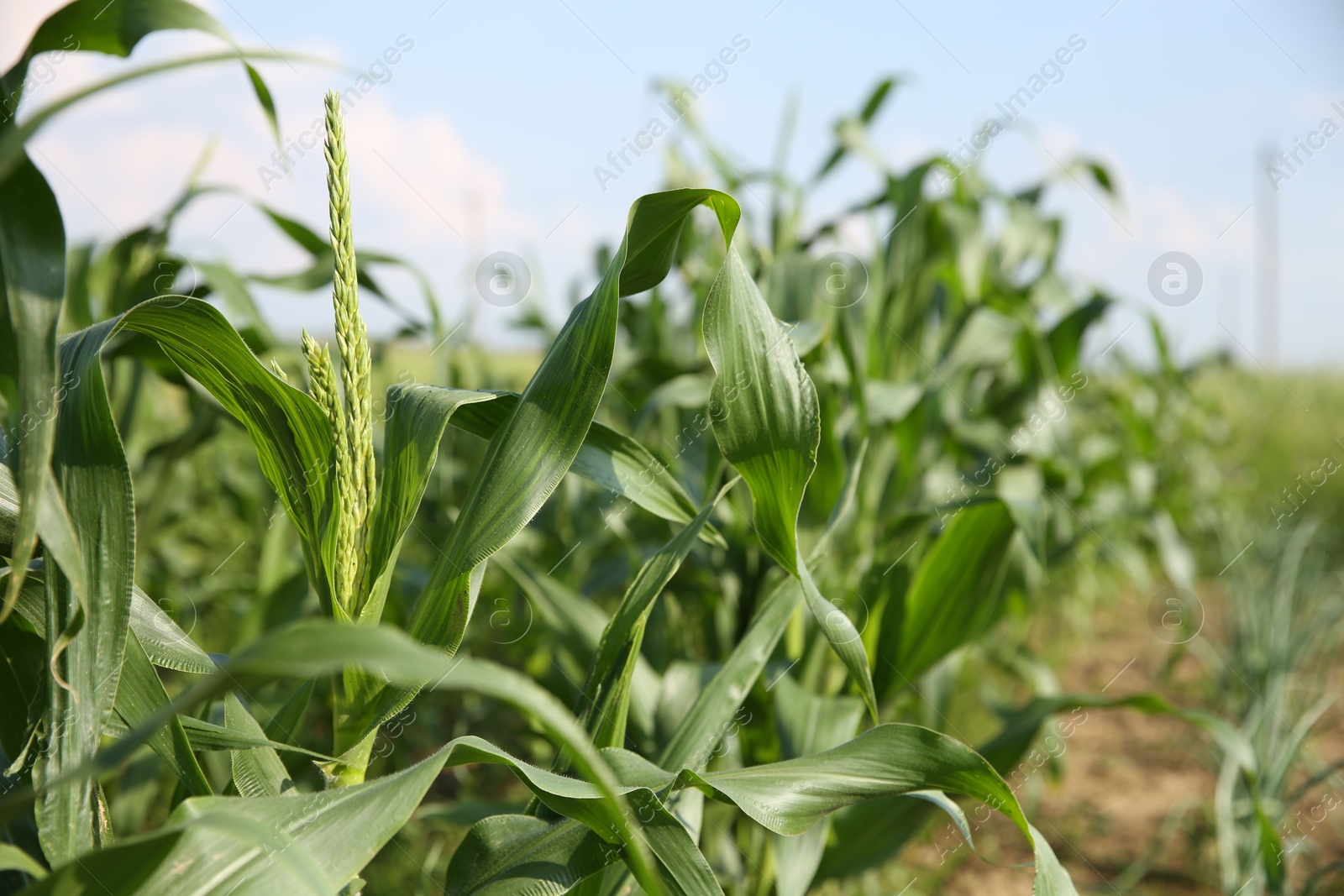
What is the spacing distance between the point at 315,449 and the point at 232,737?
0.56 ft

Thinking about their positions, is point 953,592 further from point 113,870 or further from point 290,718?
point 113,870

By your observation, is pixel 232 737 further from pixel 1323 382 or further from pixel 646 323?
pixel 1323 382

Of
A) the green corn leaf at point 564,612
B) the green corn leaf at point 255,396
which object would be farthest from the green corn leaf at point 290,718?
the green corn leaf at point 564,612

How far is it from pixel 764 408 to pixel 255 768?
0.39 meters

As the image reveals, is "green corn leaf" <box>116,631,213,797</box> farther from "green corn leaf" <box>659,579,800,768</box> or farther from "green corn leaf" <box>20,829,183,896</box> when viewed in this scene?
"green corn leaf" <box>659,579,800,768</box>

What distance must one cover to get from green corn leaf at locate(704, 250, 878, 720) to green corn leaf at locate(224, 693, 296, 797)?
0.34m

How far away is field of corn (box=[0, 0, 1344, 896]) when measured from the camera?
0.41 metres

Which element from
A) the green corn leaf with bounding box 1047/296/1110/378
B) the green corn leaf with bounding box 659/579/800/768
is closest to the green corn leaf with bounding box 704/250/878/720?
the green corn leaf with bounding box 659/579/800/768

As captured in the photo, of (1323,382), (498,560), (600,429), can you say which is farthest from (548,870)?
(1323,382)

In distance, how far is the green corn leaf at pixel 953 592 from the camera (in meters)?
0.94

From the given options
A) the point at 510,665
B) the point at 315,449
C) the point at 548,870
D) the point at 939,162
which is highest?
the point at 939,162

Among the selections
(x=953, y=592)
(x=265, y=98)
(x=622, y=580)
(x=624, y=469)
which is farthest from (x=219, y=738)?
(x=622, y=580)

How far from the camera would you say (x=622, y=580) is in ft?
4.46

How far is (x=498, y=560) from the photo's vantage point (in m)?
1.02
